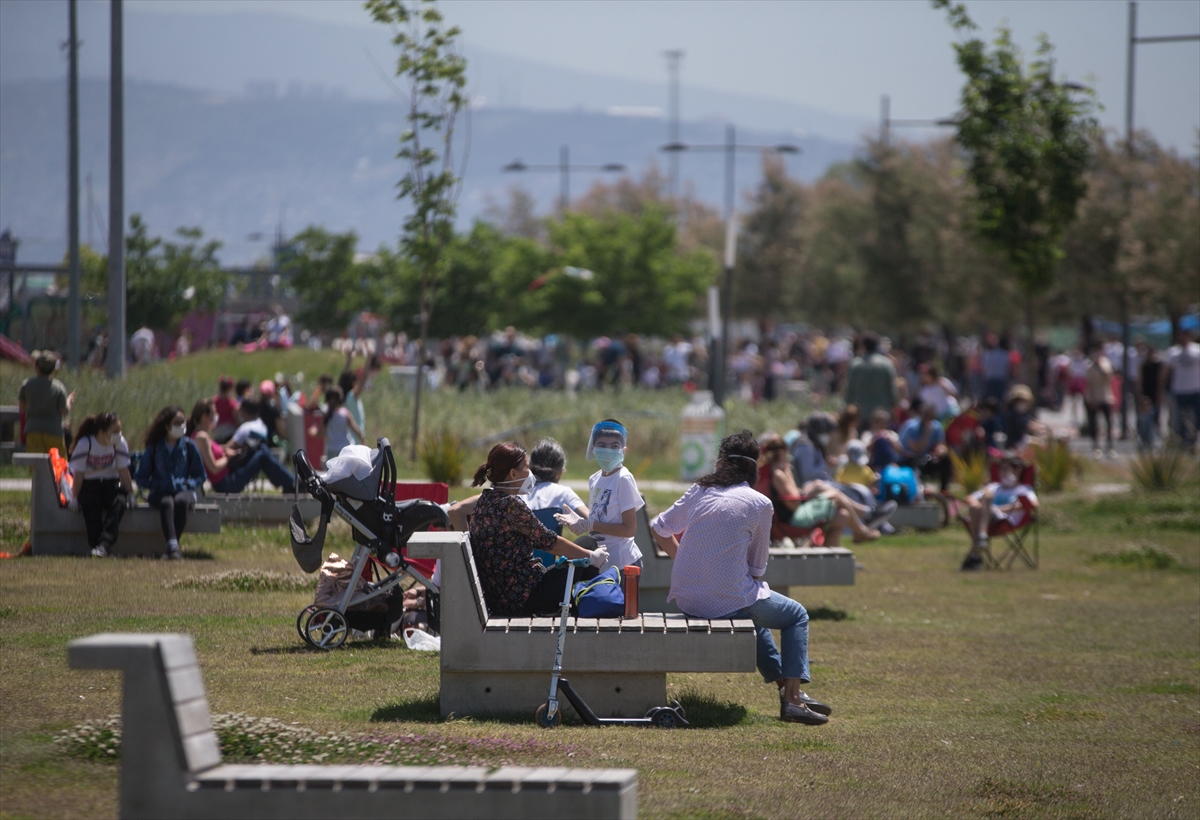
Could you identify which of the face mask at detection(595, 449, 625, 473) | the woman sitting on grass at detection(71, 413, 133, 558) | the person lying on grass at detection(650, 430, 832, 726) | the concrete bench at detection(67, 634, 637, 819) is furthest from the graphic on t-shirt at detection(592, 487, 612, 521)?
the woman sitting on grass at detection(71, 413, 133, 558)

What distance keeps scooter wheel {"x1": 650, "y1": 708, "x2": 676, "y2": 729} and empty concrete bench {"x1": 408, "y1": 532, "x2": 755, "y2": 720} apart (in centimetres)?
9

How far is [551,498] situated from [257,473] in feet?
21.6

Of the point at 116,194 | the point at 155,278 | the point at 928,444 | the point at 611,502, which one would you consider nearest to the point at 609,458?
the point at 611,502

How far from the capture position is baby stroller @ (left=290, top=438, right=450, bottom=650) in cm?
772

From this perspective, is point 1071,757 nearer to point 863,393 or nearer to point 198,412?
point 198,412

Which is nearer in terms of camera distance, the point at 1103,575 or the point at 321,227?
the point at 1103,575

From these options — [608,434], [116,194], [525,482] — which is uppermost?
[116,194]

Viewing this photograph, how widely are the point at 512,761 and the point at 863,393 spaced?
42.8ft

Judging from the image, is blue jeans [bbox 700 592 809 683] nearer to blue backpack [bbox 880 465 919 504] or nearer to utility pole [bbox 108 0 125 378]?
blue backpack [bbox 880 465 919 504]

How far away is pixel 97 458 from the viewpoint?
10.4 meters

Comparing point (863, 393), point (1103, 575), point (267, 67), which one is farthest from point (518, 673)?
point (267, 67)

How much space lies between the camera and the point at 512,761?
17.1 ft

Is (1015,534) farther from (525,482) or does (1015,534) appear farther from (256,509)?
(525,482)

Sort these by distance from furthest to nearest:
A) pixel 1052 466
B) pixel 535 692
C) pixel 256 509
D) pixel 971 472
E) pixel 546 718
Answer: pixel 1052 466 < pixel 971 472 < pixel 256 509 < pixel 535 692 < pixel 546 718
